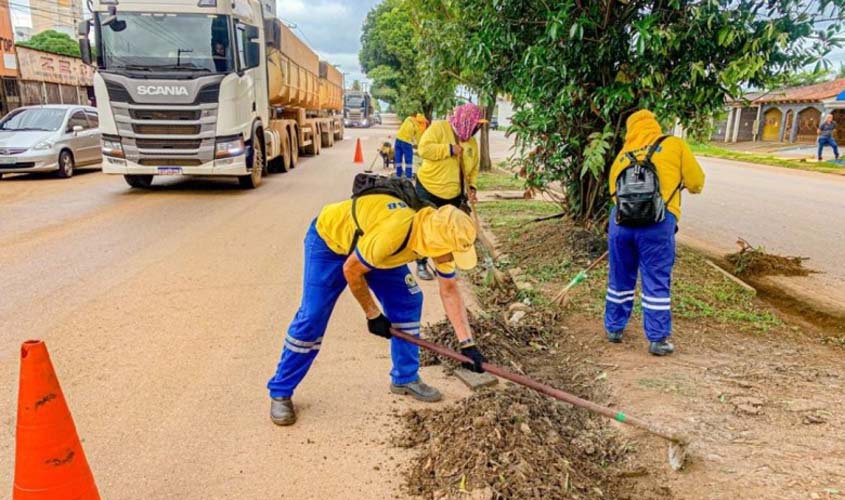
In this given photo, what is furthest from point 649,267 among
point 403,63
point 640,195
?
point 403,63

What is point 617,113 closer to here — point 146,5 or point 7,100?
point 146,5

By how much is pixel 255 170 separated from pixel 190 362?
27.8 feet

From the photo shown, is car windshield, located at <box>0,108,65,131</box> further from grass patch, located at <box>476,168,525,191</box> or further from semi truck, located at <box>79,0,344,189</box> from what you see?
grass patch, located at <box>476,168,525,191</box>

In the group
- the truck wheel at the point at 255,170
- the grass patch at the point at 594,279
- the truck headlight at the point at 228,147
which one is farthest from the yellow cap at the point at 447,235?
the truck wheel at the point at 255,170

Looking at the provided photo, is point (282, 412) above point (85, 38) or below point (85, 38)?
below

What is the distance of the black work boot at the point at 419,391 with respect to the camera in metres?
3.43

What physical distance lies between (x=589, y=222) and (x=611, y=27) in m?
2.14

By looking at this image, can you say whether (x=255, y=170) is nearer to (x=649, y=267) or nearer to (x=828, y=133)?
(x=649, y=267)

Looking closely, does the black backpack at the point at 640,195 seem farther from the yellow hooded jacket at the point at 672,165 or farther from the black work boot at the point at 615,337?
the black work boot at the point at 615,337

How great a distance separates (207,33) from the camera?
9734 mm

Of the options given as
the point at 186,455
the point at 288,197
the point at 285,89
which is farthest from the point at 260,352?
the point at 285,89

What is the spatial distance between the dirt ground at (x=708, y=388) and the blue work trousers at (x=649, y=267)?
0.29 meters

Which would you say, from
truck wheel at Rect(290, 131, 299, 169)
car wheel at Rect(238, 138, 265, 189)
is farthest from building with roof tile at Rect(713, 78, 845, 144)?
car wheel at Rect(238, 138, 265, 189)

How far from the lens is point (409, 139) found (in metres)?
10.9
